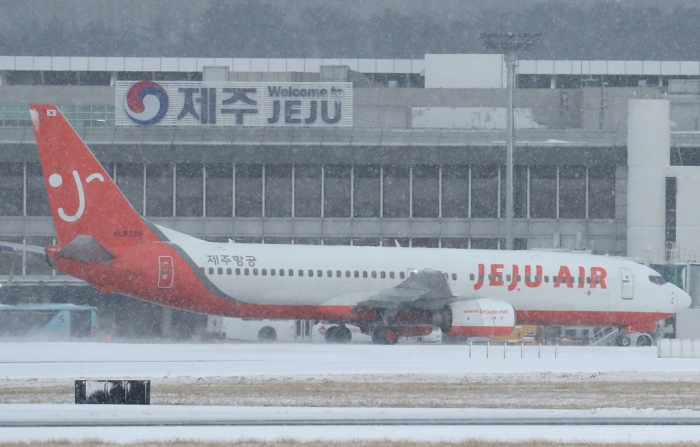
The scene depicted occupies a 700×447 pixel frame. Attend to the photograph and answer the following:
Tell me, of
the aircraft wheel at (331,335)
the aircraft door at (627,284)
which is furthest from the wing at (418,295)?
the aircraft door at (627,284)

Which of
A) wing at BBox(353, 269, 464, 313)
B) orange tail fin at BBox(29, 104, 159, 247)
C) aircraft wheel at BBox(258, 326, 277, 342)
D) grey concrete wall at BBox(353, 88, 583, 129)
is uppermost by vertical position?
grey concrete wall at BBox(353, 88, 583, 129)

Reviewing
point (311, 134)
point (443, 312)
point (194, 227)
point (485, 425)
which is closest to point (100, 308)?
point (194, 227)

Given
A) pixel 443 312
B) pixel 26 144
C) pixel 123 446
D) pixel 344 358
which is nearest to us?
pixel 123 446

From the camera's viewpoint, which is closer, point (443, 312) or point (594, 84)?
point (443, 312)

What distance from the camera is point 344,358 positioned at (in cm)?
3450

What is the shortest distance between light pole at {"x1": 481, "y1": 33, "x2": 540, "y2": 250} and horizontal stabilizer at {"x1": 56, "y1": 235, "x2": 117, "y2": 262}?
20895mm

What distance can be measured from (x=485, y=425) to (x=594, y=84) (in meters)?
53.2

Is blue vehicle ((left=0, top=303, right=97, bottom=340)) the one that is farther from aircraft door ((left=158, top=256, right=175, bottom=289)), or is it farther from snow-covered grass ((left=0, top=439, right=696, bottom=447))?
snow-covered grass ((left=0, top=439, right=696, bottom=447))

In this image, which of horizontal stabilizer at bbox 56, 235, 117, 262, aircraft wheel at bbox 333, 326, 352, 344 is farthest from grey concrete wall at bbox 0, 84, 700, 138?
horizontal stabilizer at bbox 56, 235, 117, 262

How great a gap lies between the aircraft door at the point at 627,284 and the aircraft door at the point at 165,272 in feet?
59.6

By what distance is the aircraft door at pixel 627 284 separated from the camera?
4594 centimetres

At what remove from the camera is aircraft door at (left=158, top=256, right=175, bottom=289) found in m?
39.9

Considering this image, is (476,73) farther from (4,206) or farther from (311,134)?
(4,206)

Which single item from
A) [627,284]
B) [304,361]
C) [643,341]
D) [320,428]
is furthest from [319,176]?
[320,428]
